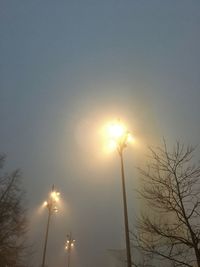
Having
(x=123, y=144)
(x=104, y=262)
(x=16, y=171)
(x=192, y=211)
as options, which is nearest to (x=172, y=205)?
(x=192, y=211)

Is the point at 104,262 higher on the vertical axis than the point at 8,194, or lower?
higher

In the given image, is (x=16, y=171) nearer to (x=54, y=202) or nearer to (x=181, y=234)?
(x=54, y=202)

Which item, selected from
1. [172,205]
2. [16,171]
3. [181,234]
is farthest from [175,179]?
[16,171]

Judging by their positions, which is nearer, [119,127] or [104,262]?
[119,127]

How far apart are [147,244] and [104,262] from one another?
205 ft

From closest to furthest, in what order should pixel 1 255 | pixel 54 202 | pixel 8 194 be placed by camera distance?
pixel 1 255
pixel 8 194
pixel 54 202

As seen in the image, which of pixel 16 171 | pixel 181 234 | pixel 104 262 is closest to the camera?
pixel 181 234

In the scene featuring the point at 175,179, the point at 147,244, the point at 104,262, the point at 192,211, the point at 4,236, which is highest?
the point at 104,262

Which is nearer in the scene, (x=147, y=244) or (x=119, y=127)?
(x=147, y=244)

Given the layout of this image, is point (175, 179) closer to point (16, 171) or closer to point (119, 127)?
point (119, 127)

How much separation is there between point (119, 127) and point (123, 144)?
0.91 meters

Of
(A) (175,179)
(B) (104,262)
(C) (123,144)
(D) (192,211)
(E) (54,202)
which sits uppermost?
(B) (104,262)

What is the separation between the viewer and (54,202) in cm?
2514

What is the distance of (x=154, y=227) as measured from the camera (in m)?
9.69
